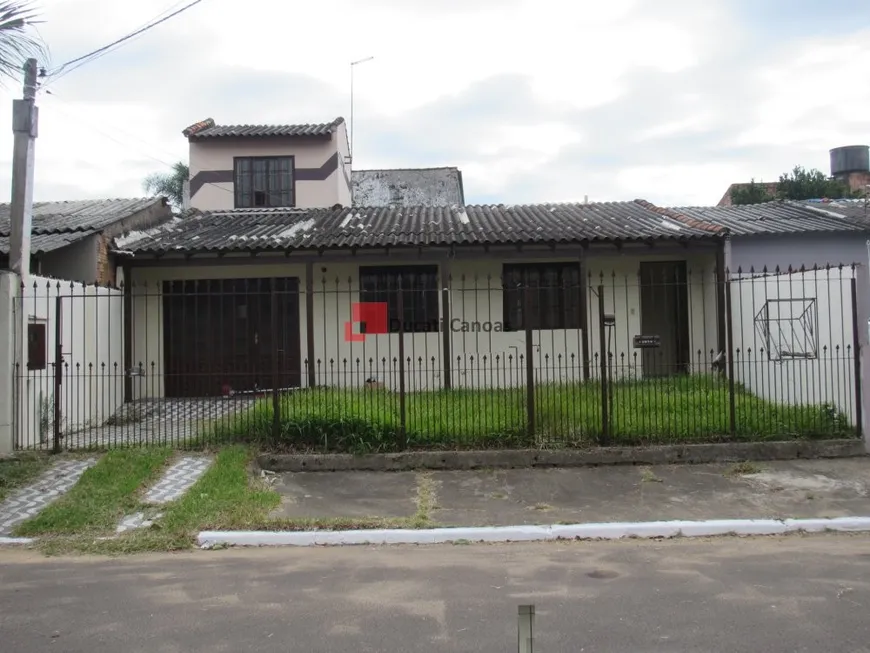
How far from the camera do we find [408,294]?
12.8 meters

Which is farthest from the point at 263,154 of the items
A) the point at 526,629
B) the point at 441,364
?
the point at 526,629

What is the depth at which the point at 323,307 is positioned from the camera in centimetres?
1238

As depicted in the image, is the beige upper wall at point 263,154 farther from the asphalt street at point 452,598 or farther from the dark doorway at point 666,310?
the asphalt street at point 452,598

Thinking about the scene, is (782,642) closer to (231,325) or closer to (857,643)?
(857,643)

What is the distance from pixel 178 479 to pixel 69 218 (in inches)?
287

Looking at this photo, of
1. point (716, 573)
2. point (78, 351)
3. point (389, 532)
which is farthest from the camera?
point (78, 351)

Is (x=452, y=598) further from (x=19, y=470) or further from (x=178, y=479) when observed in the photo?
(x=19, y=470)

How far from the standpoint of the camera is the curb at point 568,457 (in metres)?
7.61

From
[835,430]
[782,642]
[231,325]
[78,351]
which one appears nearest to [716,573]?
[782,642]

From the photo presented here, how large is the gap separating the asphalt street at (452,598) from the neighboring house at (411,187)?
23941 millimetres

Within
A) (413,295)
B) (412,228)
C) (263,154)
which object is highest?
(263,154)

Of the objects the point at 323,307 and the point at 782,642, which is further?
the point at 323,307

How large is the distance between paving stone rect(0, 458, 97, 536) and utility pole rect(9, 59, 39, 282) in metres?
2.24

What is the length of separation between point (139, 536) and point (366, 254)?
7087 millimetres
